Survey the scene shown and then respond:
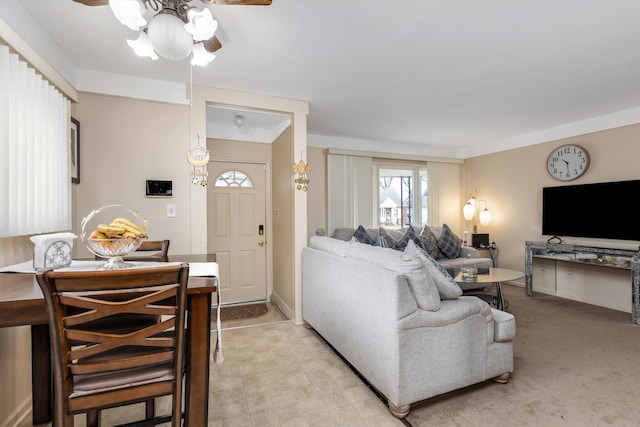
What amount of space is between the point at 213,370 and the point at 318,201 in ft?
9.75

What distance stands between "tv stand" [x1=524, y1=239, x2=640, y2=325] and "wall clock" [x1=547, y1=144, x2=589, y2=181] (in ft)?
3.22

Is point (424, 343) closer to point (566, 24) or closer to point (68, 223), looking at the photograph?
point (566, 24)

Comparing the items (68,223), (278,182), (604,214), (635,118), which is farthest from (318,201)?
(635,118)

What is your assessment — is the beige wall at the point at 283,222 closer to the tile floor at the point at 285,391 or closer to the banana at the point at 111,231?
the tile floor at the point at 285,391

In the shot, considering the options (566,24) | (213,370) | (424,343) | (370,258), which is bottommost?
(213,370)

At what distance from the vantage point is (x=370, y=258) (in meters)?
2.18

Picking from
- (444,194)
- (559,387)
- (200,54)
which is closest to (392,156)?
(444,194)

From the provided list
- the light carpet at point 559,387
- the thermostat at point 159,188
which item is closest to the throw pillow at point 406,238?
the light carpet at point 559,387

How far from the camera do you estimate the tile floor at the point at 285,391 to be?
179 centimetres

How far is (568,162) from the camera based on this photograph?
14.1 feet

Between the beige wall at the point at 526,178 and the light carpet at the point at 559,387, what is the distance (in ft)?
5.07

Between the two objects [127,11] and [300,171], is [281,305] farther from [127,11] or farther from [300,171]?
[127,11]

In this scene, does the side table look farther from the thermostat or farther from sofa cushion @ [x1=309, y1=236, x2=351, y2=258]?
the thermostat

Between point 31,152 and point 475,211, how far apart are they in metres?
5.99
